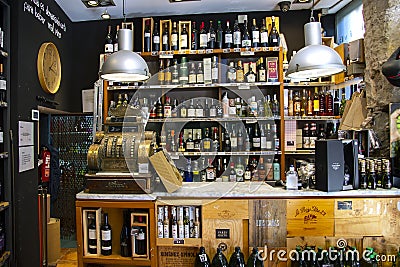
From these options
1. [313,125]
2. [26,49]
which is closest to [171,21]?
[26,49]

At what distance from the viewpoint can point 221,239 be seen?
2471mm

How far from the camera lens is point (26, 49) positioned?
344cm

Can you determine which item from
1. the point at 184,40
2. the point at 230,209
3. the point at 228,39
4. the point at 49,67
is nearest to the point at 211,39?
the point at 228,39

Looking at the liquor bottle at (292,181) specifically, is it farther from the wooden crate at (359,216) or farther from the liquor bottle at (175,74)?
the liquor bottle at (175,74)

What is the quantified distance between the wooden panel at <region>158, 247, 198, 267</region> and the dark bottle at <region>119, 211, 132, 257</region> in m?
0.24

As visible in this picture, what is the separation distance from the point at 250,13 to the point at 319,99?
1.48 m

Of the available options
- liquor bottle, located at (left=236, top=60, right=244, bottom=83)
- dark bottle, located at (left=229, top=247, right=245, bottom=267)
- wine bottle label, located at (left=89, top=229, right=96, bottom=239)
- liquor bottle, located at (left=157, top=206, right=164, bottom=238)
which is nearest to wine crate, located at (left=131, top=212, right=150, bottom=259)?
liquor bottle, located at (left=157, top=206, right=164, bottom=238)

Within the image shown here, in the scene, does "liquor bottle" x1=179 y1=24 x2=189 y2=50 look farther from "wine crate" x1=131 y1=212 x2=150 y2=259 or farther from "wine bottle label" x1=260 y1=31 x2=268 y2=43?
"wine crate" x1=131 y1=212 x2=150 y2=259

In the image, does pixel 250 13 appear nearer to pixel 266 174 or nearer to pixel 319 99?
pixel 319 99

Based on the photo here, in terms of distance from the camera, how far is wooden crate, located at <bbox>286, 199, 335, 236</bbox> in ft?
7.93

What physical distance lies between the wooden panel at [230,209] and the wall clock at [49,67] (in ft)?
8.10

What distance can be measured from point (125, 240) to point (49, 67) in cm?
242

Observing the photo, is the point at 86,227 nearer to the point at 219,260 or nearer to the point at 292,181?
the point at 219,260

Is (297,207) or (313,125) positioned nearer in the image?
(297,207)
